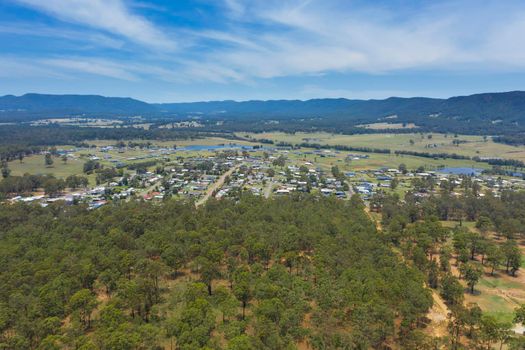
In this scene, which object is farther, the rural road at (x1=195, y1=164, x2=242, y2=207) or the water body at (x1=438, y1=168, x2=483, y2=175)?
the water body at (x1=438, y1=168, x2=483, y2=175)

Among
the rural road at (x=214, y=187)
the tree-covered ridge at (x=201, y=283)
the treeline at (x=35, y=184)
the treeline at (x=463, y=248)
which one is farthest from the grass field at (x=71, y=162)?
the treeline at (x=463, y=248)

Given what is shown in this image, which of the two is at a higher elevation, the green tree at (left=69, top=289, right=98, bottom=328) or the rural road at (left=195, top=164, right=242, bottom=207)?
the green tree at (left=69, top=289, right=98, bottom=328)

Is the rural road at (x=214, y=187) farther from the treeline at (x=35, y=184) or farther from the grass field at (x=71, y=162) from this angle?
the grass field at (x=71, y=162)

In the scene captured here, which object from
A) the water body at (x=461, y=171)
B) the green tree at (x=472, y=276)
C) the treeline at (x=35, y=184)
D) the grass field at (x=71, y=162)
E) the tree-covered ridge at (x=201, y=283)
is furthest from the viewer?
the water body at (x=461, y=171)

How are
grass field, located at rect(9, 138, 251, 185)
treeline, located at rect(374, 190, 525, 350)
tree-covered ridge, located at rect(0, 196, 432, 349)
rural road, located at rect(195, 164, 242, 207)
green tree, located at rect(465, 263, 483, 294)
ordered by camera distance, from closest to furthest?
tree-covered ridge, located at rect(0, 196, 432, 349) → treeline, located at rect(374, 190, 525, 350) → green tree, located at rect(465, 263, 483, 294) → rural road, located at rect(195, 164, 242, 207) → grass field, located at rect(9, 138, 251, 185)

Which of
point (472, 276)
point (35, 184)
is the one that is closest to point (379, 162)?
point (472, 276)

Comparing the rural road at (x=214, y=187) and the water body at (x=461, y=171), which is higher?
the water body at (x=461, y=171)

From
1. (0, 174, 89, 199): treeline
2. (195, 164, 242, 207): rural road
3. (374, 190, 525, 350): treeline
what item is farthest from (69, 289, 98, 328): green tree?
(0, 174, 89, 199): treeline

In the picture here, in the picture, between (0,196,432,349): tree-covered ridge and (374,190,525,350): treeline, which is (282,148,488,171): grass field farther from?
(0,196,432,349): tree-covered ridge
